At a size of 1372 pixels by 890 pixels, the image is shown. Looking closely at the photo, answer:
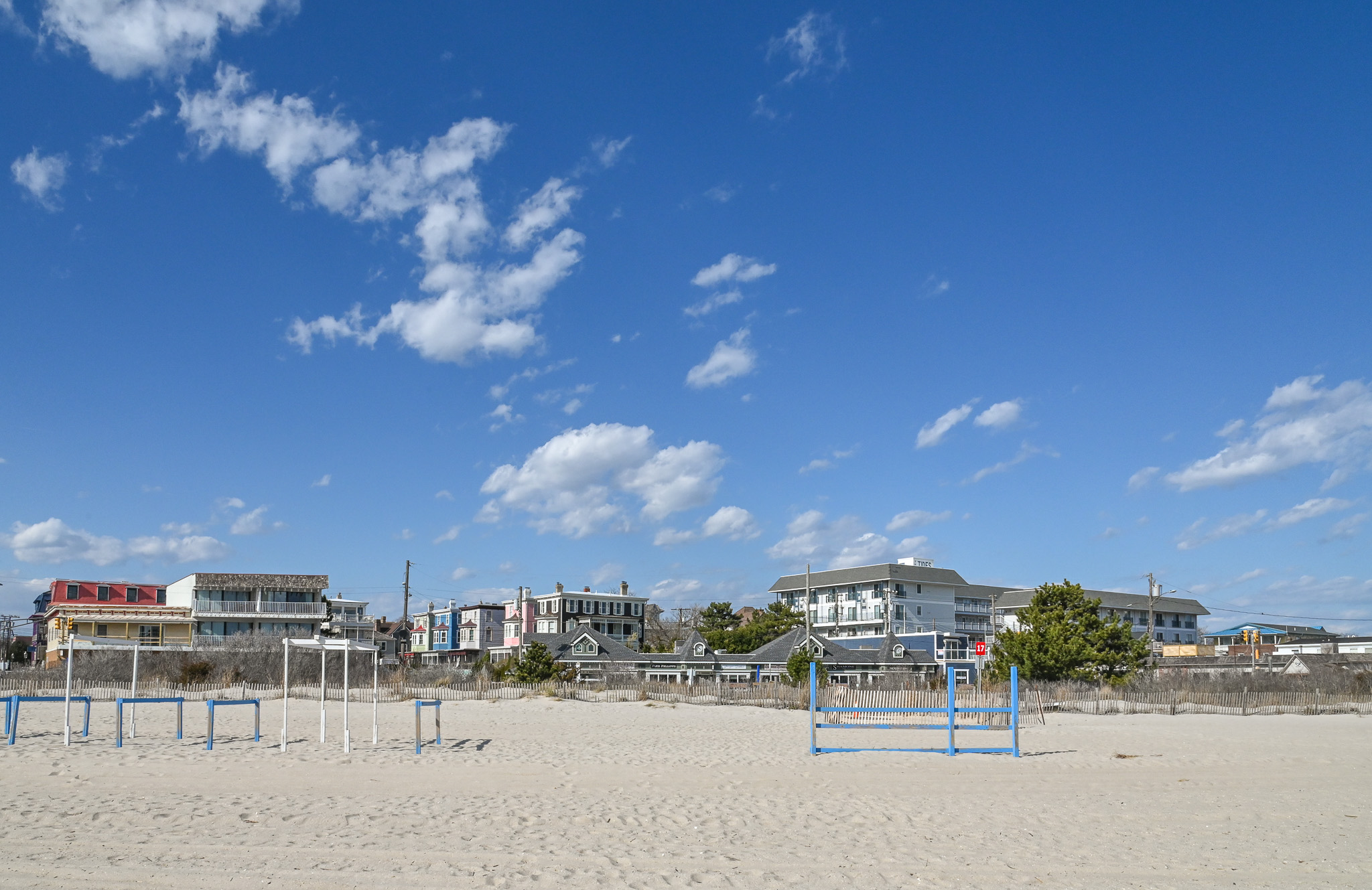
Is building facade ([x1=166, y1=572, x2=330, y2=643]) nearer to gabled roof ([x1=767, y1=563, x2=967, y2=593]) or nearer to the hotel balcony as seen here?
the hotel balcony

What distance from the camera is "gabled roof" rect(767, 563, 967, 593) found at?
9362 cm

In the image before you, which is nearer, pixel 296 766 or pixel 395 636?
pixel 296 766

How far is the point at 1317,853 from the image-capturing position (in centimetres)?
1127

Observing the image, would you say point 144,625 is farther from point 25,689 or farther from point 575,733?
point 575,733

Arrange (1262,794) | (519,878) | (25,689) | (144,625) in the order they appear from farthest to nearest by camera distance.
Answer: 1. (144,625)
2. (25,689)
3. (1262,794)
4. (519,878)

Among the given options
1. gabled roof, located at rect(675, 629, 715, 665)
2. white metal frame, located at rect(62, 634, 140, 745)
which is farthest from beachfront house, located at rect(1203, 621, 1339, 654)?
white metal frame, located at rect(62, 634, 140, 745)

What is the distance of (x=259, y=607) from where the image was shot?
2704 inches

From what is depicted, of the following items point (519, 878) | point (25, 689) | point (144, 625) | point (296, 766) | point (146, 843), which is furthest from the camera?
point (144, 625)

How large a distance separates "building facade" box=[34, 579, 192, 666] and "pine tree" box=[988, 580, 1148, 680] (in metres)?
48.9

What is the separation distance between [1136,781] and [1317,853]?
6.59 m

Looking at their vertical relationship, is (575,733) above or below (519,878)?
below

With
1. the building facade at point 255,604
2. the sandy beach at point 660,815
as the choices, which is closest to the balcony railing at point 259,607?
the building facade at point 255,604

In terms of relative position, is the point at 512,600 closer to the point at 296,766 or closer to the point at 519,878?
the point at 296,766

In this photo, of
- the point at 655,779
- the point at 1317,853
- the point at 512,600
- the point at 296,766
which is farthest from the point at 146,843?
the point at 512,600
